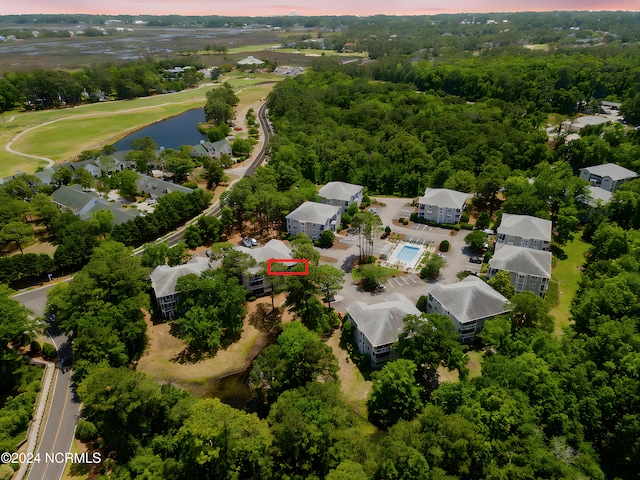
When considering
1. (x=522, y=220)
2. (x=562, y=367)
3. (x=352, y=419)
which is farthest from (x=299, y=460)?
(x=522, y=220)

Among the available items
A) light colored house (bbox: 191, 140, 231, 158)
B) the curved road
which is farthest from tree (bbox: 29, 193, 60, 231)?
light colored house (bbox: 191, 140, 231, 158)

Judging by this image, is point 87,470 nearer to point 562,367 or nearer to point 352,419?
point 352,419

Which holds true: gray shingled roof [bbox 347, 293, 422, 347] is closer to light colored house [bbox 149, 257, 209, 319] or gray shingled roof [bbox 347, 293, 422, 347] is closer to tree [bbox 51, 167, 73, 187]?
light colored house [bbox 149, 257, 209, 319]

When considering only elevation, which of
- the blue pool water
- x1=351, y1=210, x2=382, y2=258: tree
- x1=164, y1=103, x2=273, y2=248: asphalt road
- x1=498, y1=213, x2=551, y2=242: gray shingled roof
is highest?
x1=351, y1=210, x2=382, y2=258: tree

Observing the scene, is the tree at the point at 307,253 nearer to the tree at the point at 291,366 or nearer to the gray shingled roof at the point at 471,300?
the tree at the point at 291,366

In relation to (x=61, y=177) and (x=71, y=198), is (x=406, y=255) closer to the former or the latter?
(x=71, y=198)
